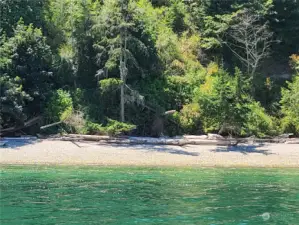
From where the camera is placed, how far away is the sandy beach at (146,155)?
2462 cm

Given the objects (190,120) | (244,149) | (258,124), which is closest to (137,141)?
(190,120)

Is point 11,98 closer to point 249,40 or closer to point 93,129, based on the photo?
point 93,129

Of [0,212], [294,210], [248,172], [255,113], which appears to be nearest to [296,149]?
[255,113]

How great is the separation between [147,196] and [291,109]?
16.8 metres

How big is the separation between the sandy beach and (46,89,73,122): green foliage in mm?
2221

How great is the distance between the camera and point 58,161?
24.5m

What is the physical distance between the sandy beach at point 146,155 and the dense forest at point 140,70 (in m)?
1.74

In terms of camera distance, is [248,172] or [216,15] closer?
[248,172]

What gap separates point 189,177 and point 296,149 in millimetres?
8856

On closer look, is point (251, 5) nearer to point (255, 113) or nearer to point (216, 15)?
point (216, 15)

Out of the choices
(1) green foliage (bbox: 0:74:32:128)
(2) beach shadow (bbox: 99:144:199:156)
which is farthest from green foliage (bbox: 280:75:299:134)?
(1) green foliage (bbox: 0:74:32:128)

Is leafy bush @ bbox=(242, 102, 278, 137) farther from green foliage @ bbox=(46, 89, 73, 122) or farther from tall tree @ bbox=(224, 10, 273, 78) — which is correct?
green foliage @ bbox=(46, 89, 73, 122)

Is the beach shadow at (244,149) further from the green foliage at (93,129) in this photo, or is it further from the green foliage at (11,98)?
the green foliage at (11,98)

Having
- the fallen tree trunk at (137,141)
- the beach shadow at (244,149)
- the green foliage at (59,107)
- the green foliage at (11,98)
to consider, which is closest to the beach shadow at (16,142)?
the green foliage at (11,98)
